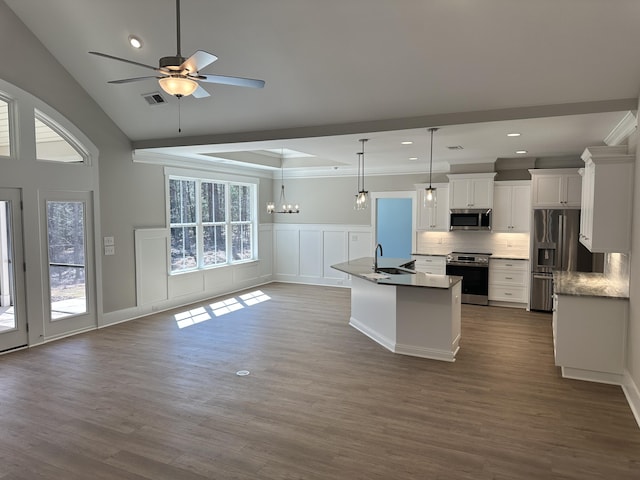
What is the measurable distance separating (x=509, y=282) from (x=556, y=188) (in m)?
1.85

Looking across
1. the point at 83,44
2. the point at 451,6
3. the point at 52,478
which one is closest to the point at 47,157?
the point at 83,44

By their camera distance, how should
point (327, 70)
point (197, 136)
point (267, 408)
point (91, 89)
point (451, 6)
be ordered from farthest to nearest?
1. point (197, 136)
2. point (91, 89)
3. point (327, 70)
4. point (267, 408)
5. point (451, 6)

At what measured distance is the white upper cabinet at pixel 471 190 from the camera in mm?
8102

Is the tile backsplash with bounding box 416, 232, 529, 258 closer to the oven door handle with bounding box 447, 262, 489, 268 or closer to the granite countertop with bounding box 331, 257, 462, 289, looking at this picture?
the oven door handle with bounding box 447, 262, 489, 268

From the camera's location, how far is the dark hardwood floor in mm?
3049

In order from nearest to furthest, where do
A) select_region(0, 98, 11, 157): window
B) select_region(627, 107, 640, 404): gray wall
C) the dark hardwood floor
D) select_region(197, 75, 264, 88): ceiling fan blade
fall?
the dark hardwood floor → select_region(197, 75, 264, 88): ceiling fan blade → select_region(627, 107, 640, 404): gray wall → select_region(0, 98, 11, 157): window

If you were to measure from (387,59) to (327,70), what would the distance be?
67 cm

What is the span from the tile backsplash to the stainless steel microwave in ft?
1.51

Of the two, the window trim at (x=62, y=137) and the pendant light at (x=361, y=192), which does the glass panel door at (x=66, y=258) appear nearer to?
the window trim at (x=62, y=137)

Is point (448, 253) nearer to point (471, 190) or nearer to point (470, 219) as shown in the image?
point (470, 219)

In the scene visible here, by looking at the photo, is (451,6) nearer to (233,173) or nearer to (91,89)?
(91,89)

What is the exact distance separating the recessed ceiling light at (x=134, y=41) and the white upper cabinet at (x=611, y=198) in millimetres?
4933

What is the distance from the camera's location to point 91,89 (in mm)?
6152

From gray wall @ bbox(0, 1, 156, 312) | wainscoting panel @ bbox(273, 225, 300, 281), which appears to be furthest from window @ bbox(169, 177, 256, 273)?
wainscoting panel @ bbox(273, 225, 300, 281)
